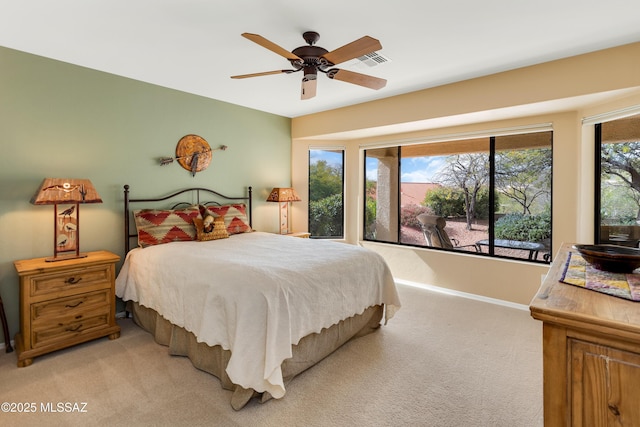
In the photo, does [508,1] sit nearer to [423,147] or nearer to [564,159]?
[564,159]

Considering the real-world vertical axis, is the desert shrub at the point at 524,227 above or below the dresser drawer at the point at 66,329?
above

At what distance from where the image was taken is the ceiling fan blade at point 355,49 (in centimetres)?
196

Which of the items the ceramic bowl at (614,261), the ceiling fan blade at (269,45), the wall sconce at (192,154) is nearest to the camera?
the ceramic bowl at (614,261)

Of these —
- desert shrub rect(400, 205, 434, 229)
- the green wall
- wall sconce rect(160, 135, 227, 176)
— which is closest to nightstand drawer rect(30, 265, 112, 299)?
the green wall

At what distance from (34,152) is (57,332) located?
167 cm

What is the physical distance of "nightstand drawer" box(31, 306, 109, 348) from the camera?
8.37ft

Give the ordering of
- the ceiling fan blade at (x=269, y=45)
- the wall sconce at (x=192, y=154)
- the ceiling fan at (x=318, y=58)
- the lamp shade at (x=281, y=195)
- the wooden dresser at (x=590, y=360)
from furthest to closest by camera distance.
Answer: the lamp shade at (x=281, y=195) → the wall sconce at (x=192, y=154) → the ceiling fan at (x=318, y=58) → the ceiling fan blade at (x=269, y=45) → the wooden dresser at (x=590, y=360)

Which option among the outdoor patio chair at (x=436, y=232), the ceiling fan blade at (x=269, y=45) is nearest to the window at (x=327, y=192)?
the outdoor patio chair at (x=436, y=232)

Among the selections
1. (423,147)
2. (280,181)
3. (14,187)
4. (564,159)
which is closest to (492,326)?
(564,159)

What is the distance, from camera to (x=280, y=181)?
5348 mm

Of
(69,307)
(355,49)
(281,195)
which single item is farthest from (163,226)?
(355,49)

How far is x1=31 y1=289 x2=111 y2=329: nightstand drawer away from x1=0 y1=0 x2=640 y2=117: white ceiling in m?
2.21

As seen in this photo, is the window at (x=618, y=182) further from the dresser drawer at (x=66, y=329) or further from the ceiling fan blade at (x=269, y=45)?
the dresser drawer at (x=66, y=329)

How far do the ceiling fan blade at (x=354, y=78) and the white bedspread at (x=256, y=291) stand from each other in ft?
5.04
